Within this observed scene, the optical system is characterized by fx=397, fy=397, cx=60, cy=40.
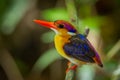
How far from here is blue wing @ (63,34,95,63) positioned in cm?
86

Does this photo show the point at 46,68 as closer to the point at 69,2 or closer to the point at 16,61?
the point at 16,61

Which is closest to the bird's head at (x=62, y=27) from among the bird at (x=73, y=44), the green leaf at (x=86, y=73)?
the bird at (x=73, y=44)

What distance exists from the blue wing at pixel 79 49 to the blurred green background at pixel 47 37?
3 centimetres

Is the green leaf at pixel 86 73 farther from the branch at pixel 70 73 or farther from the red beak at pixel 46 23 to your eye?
the red beak at pixel 46 23

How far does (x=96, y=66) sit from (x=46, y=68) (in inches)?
7.0

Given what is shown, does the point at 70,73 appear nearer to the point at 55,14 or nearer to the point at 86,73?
the point at 86,73

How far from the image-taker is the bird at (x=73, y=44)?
84 centimetres

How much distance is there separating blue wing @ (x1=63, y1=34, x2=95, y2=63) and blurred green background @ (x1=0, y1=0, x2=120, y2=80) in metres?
0.03

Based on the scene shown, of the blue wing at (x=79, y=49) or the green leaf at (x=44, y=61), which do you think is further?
the green leaf at (x=44, y=61)

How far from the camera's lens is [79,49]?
2.83ft

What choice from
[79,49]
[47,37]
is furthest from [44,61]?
Result: [79,49]

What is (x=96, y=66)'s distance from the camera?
2.99ft

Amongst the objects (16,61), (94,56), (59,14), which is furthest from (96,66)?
(16,61)

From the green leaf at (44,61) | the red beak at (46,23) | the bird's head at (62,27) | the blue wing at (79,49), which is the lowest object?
the green leaf at (44,61)
